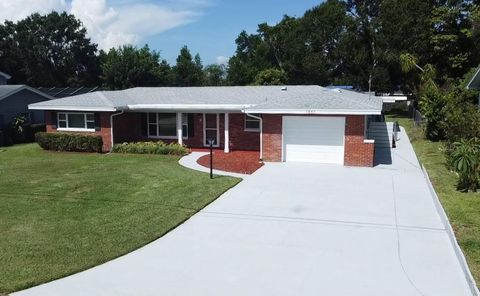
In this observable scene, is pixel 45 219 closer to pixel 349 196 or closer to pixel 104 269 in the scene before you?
pixel 104 269

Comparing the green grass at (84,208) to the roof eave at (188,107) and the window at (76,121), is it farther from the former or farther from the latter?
the window at (76,121)

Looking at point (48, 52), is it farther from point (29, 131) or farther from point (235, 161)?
point (235, 161)

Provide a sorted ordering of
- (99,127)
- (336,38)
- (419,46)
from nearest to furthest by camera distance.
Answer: (99,127) → (419,46) → (336,38)

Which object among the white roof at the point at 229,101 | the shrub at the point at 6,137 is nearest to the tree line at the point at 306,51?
the white roof at the point at 229,101

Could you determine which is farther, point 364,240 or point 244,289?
point 364,240

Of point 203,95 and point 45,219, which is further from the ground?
point 203,95

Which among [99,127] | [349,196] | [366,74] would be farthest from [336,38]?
[349,196]

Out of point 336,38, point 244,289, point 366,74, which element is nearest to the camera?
point 244,289

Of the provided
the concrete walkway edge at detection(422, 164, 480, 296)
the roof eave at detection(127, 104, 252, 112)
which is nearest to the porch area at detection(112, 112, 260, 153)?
the roof eave at detection(127, 104, 252, 112)
